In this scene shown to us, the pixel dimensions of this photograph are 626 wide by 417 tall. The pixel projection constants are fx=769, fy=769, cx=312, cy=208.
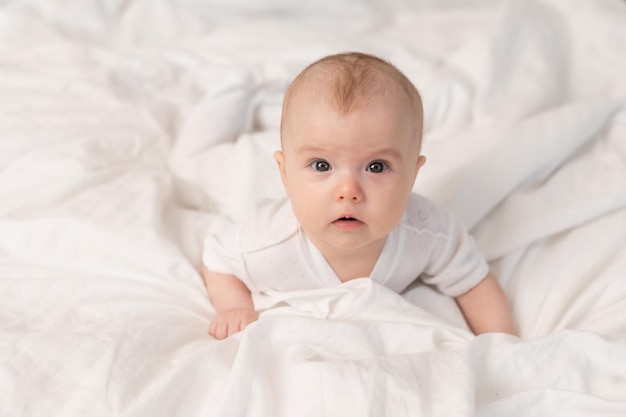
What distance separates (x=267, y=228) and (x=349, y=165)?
22cm

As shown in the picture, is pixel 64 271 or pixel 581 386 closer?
pixel 581 386

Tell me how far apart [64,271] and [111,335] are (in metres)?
0.21

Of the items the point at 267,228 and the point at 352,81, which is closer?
the point at 352,81

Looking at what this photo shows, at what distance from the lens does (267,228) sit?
1117 millimetres

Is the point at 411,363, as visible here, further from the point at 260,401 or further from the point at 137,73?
the point at 137,73

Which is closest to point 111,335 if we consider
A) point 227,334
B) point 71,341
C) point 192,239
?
point 71,341

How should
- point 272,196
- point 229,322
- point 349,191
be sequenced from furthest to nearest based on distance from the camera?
point 272,196, point 229,322, point 349,191

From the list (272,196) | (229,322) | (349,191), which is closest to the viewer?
(349,191)

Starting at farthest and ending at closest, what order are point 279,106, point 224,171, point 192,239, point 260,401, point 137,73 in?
point 137,73 → point 279,106 → point 224,171 → point 192,239 → point 260,401

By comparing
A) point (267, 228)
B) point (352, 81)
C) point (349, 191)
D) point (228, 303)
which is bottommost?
point (228, 303)

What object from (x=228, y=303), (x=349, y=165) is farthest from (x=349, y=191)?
(x=228, y=303)

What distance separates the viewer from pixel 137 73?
1634mm

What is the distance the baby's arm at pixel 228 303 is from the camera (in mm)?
1069

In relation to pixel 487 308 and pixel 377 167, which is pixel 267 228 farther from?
Result: pixel 487 308
